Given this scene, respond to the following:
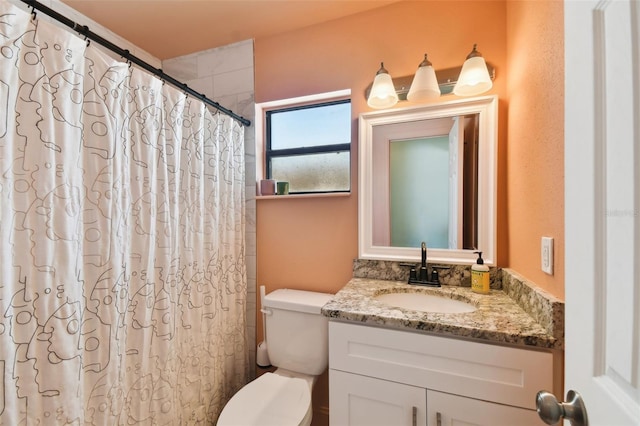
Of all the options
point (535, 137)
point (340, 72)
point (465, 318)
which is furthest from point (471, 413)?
point (340, 72)

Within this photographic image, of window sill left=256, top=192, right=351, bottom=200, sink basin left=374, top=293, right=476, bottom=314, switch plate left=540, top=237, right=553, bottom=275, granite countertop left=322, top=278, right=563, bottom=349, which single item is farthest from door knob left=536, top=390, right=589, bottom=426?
window sill left=256, top=192, right=351, bottom=200

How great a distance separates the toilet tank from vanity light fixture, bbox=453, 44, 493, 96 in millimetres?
1284

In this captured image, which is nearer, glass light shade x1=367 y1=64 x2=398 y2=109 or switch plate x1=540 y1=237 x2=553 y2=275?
switch plate x1=540 y1=237 x2=553 y2=275

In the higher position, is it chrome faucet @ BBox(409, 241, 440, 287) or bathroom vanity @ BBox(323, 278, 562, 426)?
chrome faucet @ BBox(409, 241, 440, 287)

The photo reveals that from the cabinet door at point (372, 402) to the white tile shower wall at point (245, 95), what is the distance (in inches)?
34.8

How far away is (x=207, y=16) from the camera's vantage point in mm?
1487

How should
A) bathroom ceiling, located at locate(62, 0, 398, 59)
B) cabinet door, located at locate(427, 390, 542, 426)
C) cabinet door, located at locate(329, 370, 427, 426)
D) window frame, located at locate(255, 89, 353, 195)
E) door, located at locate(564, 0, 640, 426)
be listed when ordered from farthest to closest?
window frame, located at locate(255, 89, 353, 195), bathroom ceiling, located at locate(62, 0, 398, 59), cabinet door, located at locate(329, 370, 427, 426), cabinet door, located at locate(427, 390, 542, 426), door, located at locate(564, 0, 640, 426)

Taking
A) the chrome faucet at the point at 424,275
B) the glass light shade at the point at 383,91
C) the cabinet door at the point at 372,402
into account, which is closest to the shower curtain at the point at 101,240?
the cabinet door at the point at 372,402

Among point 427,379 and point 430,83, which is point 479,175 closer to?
point 430,83

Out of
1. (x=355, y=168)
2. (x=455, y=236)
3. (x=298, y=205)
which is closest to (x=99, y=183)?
(x=298, y=205)

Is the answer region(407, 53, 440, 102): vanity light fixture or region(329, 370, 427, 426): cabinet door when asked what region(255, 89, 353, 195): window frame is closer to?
region(407, 53, 440, 102): vanity light fixture

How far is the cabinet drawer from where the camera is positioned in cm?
79

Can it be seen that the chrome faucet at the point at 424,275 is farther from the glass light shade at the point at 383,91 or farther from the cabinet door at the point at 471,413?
the glass light shade at the point at 383,91

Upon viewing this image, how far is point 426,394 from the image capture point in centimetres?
89
